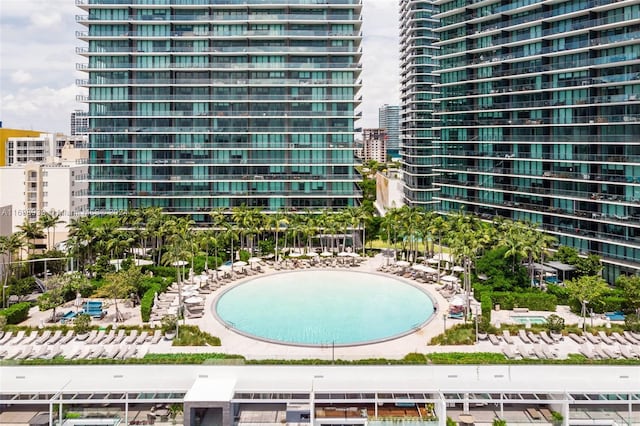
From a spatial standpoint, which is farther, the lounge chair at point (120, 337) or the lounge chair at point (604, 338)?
the lounge chair at point (120, 337)

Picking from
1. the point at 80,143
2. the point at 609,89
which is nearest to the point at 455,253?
the point at 609,89

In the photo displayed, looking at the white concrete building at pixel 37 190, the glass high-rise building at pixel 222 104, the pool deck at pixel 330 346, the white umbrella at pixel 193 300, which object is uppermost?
the glass high-rise building at pixel 222 104

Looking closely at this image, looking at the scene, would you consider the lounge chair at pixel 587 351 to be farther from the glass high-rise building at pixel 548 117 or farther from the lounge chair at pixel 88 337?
the lounge chair at pixel 88 337

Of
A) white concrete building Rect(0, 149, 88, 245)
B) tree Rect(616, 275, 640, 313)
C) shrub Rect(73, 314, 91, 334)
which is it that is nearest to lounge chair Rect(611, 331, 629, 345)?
tree Rect(616, 275, 640, 313)

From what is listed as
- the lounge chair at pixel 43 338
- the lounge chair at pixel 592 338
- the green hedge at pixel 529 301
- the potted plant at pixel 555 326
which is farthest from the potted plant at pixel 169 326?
the lounge chair at pixel 592 338

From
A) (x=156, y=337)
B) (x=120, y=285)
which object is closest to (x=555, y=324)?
(x=156, y=337)

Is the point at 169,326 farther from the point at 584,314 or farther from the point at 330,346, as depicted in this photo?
the point at 584,314
